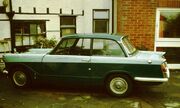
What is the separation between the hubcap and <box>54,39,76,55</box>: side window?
1.16 m

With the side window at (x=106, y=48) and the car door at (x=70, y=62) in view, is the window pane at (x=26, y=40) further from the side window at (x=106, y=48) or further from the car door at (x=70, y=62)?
the side window at (x=106, y=48)

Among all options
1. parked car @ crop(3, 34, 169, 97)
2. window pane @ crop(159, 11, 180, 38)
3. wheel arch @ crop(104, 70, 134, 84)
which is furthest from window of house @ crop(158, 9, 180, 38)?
wheel arch @ crop(104, 70, 134, 84)

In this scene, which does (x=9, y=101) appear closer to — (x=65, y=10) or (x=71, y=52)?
(x=71, y=52)

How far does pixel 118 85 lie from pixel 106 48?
98 centimetres

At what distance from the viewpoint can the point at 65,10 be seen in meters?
12.3

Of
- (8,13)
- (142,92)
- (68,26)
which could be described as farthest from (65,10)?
(142,92)

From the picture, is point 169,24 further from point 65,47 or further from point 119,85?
point 65,47

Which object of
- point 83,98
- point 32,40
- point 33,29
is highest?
point 33,29

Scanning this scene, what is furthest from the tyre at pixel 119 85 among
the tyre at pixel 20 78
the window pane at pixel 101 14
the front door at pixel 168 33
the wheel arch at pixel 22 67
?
the window pane at pixel 101 14

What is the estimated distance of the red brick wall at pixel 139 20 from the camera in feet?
35.3

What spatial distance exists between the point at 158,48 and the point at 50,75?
4.58m

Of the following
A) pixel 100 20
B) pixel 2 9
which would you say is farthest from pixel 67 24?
pixel 2 9

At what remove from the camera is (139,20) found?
10.8 metres

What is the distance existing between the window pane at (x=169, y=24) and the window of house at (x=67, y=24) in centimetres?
356
